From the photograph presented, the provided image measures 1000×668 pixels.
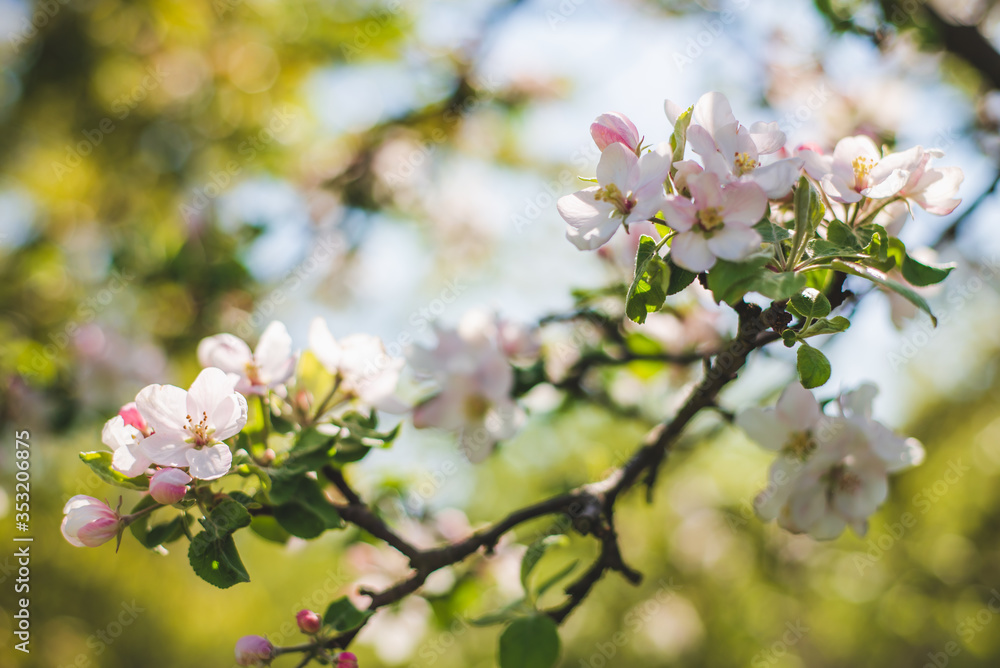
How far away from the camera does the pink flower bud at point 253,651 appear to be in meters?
0.81

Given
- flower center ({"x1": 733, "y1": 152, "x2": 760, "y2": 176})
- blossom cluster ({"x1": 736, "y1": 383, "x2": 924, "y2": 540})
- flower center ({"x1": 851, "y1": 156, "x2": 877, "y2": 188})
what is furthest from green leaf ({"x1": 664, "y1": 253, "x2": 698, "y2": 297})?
blossom cluster ({"x1": 736, "y1": 383, "x2": 924, "y2": 540})

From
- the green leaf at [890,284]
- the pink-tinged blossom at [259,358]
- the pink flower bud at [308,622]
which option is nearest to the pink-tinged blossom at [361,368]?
the pink-tinged blossom at [259,358]

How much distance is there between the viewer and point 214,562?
2.44 ft

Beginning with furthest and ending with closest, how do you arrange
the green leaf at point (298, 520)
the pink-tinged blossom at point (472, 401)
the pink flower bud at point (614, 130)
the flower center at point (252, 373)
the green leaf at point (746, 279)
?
1. the pink-tinged blossom at point (472, 401)
2. the flower center at point (252, 373)
3. the green leaf at point (298, 520)
4. the pink flower bud at point (614, 130)
5. the green leaf at point (746, 279)

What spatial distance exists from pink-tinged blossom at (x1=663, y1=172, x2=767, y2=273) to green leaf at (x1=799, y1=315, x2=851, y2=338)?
0.10 metres

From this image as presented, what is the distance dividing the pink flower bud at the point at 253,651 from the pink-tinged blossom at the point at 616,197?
24.6 inches

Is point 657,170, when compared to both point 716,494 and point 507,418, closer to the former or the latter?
point 507,418

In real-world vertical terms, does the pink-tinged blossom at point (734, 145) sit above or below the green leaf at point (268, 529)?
above

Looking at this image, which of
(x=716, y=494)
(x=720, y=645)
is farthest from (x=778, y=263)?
(x=720, y=645)

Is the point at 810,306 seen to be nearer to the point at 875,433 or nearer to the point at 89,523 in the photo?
the point at 875,433

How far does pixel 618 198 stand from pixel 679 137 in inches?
3.7

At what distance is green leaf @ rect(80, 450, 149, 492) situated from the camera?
759 millimetres

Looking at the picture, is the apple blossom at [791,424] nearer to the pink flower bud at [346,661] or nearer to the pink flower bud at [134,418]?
the pink flower bud at [346,661]

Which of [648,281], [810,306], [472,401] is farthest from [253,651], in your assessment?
[810,306]
